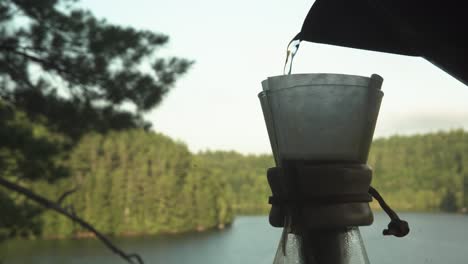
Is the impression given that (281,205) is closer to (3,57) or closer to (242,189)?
(242,189)

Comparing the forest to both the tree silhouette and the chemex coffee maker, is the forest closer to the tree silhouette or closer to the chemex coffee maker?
the tree silhouette

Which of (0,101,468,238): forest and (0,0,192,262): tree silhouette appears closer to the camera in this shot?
(0,0,192,262): tree silhouette

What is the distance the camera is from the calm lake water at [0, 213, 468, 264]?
96 cm

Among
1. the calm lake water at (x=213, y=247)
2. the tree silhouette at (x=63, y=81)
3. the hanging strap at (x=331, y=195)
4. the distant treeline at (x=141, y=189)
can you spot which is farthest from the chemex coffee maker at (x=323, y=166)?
the distant treeline at (x=141, y=189)

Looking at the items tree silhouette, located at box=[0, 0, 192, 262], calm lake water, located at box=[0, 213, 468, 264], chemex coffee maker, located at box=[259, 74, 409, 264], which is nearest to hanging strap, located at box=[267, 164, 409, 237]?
chemex coffee maker, located at box=[259, 74, 409, 264]

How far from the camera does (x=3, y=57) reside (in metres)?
4.24

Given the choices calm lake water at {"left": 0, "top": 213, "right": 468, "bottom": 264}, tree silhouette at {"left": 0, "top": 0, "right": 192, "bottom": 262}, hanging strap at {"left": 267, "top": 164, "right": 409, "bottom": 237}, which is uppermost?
tree silhouette at {"left": 0, "top": 0, "right": 192, "bottom": 262}

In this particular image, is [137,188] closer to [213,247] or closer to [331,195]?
[213,247]

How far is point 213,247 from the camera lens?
36.6 ft

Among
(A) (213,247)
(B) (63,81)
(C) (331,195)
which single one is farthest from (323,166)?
(A) (213,247)

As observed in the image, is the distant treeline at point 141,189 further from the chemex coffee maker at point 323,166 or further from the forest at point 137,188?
the chemex coffee maker at point 323,166

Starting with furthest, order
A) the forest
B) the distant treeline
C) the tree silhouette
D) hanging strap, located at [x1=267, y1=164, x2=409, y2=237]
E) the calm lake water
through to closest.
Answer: the distant treeline < the forest < the tree silhouette < the calm lake water < hanging strap, located at [x1=267, y1=164, x2=409, y2=237]

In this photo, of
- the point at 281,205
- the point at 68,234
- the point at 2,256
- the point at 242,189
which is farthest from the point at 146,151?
the point at 281,205

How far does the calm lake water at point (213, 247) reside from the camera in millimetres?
962
